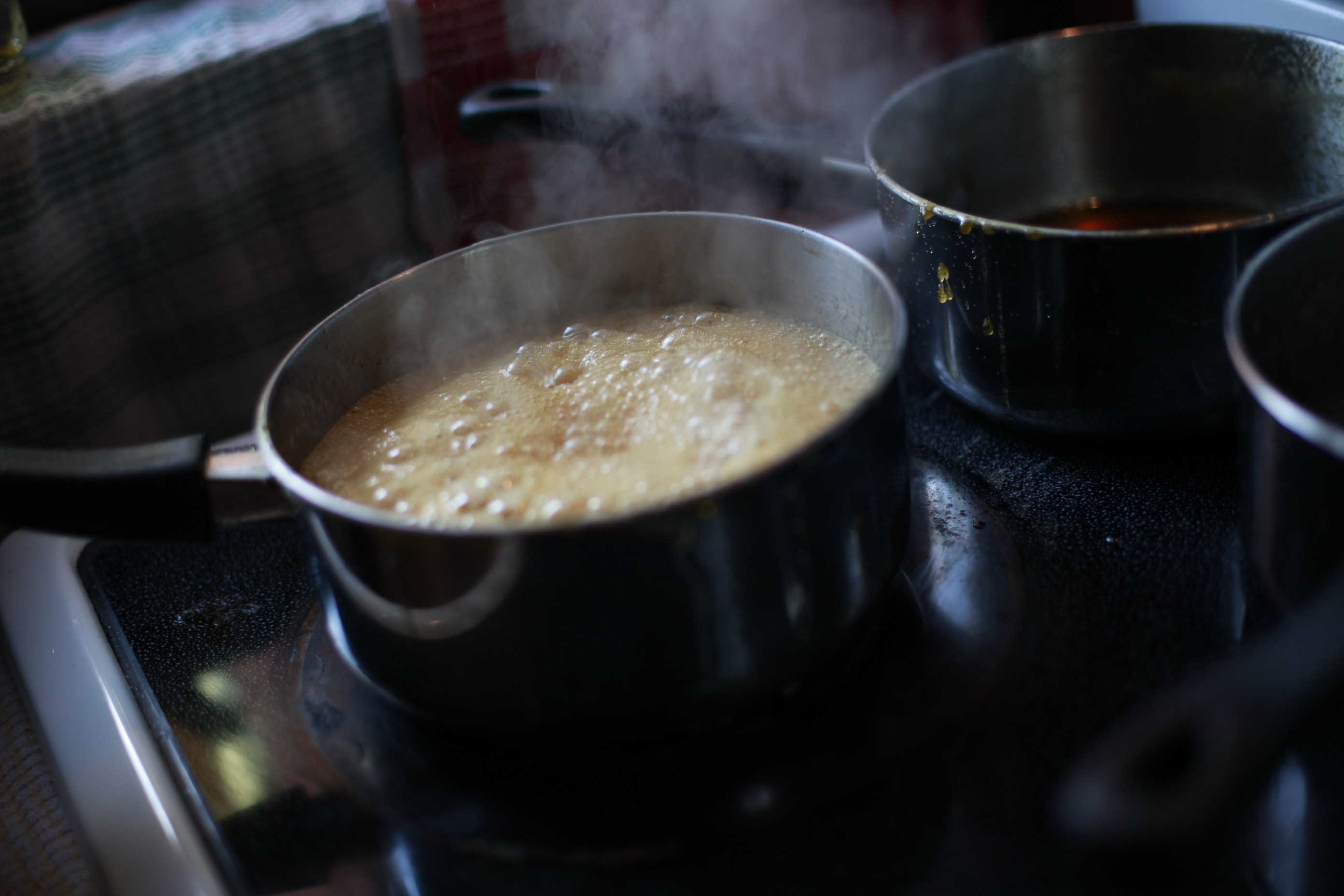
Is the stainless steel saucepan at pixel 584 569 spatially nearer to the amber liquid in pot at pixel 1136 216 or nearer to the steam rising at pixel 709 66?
the amber liquid in pot at pixel 1136 216

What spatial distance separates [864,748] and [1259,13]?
713 millimetres

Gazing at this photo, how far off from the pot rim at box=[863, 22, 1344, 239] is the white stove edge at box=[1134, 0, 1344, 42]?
3 cm

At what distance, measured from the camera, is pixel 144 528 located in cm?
52

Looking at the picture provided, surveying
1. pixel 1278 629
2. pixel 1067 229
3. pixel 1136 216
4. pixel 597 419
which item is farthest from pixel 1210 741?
pixel 1136 216

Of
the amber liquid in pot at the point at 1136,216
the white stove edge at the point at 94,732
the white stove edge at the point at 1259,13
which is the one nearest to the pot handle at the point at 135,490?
the white stove edge at the point at 94,732

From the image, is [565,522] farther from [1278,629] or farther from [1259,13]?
[1259,13]

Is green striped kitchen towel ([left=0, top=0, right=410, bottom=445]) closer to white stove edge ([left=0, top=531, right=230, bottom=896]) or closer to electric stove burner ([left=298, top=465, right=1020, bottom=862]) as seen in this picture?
white stove edge ([left=0, top=531, right=230, bottom=896])

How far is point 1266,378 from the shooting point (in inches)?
17.6

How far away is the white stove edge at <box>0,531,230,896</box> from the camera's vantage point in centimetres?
49

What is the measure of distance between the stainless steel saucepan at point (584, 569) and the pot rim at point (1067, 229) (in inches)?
3.1

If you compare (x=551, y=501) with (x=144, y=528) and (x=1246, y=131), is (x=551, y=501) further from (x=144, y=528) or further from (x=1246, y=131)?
(x=1246, y=131)

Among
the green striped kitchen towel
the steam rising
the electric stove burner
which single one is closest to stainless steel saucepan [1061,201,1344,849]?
the electric stove burner

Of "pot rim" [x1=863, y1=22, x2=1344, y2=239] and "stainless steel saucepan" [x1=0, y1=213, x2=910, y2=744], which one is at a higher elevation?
"pot rim" [x1=863, y1=22, x2=1344, y2=239]

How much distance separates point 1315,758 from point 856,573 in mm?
217
